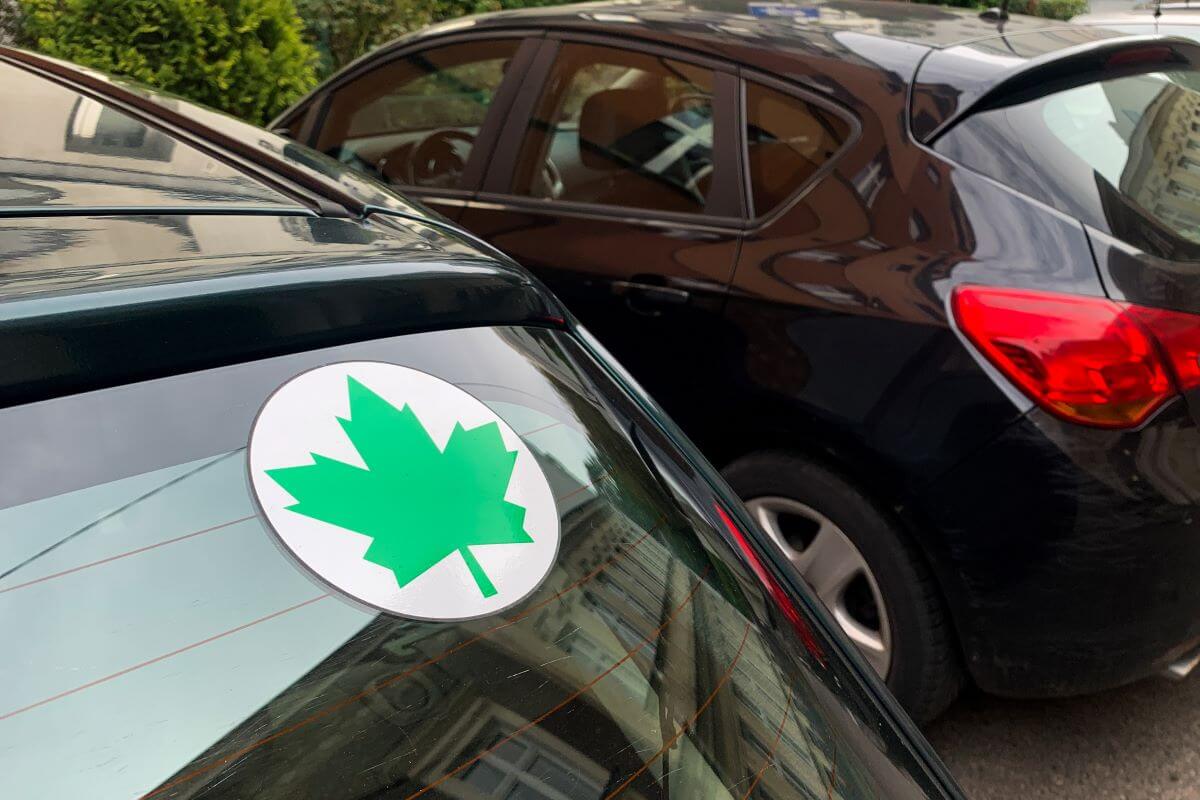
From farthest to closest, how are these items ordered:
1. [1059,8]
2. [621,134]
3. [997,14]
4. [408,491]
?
[1059,8], [997,14], [621,134], [408,491]

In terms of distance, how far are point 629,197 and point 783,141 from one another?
18.8 inches

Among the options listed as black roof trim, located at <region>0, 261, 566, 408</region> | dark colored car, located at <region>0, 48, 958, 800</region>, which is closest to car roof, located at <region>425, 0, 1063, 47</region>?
dark colored car, located at <region>0, 48, 958, 800</region>

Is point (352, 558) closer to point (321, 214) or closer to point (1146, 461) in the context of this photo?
point (321, 214)

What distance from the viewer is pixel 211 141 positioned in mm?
1605

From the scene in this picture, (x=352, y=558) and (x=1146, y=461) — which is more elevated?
(x=352, y=558)

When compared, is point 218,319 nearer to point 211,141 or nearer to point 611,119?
point 211,141

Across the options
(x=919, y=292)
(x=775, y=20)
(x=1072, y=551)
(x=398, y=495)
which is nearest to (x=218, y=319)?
(x=398, y=495)

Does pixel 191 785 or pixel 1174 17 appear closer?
pixel 191 785

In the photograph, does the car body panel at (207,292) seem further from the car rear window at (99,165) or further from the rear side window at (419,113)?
the rear side window at (419,113)

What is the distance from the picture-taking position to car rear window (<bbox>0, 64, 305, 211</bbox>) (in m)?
1.18

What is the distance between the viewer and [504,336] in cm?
127

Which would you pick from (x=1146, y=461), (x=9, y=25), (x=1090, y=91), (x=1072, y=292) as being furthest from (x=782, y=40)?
(x=9, y=25)

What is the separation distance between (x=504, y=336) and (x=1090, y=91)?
2023mm

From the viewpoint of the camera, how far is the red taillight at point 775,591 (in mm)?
1298
